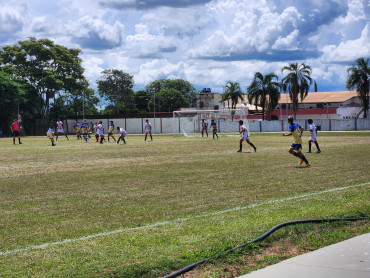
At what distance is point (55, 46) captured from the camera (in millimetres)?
83812

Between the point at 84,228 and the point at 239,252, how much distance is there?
9.76 ft

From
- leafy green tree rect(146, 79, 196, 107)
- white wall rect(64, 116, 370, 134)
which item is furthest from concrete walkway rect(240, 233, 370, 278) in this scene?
leafy green tree rect(146, 79, 196, 107)

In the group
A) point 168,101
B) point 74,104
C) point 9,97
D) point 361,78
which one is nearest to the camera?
point 9,97

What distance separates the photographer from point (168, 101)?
127562 mm

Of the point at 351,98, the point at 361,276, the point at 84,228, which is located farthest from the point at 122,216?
the point at 351,98

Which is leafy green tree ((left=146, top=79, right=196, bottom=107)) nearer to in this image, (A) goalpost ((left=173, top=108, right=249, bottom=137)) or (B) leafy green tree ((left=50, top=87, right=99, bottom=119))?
(B) leafy green tree ((left=50, top=87, right=99, bottom=119))

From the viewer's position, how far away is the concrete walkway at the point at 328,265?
5612 millimetres

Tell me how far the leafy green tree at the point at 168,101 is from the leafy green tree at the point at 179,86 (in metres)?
10.4

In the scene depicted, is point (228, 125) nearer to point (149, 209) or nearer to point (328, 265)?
point (149, 209)

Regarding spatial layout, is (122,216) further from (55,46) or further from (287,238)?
(55,46)

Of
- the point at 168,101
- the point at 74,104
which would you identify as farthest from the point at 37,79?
the point at 168,101

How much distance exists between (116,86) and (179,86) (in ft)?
98.3

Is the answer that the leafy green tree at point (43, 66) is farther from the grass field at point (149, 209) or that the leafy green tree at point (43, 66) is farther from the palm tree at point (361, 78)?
the grass field at point (149, 209)

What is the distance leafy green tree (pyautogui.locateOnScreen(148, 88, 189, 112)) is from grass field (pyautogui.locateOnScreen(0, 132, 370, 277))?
108 metres
